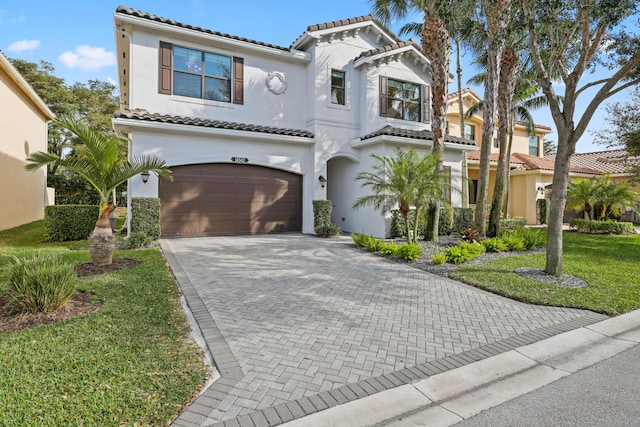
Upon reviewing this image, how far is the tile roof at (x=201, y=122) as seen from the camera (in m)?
11.3

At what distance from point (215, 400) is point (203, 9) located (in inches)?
537

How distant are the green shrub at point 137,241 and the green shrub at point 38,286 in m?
5.40

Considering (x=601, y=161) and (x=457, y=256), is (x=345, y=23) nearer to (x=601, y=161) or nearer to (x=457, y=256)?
(x=457, y=256)

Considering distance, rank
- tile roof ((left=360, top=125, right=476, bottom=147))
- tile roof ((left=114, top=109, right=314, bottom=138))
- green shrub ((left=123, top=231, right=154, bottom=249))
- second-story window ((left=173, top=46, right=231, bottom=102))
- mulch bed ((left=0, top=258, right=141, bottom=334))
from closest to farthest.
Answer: mulch bed ((left=0, top=258, right=141, bottom=334)) < green shrub ((left=123, top=231, right=154, bottom=249)) < tile roof ((left=114, top=109, right=314, bottom=138)) < second-story window ((left=173, top=46, right=231, bottom=102)) < tile roof ((left=360, top=125, right=476, bottom=147))

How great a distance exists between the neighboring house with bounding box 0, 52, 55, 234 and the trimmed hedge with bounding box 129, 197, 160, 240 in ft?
22.8

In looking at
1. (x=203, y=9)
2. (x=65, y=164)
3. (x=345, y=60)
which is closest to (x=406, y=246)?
(x=65, y=164)

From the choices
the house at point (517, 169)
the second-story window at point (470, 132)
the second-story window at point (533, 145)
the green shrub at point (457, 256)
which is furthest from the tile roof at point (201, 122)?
the second-story window at point (533, 145)

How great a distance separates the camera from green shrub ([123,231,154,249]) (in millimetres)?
10258

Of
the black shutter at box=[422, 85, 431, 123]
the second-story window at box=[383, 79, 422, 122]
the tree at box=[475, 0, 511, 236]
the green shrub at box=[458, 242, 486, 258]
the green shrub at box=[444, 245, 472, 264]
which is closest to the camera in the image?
the green shrub at box=[444, 245, 472, 264]

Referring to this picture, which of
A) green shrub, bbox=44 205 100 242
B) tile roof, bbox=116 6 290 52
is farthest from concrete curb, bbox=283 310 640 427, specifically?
tile roof, bbox=116 6 290 52

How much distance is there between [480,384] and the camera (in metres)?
3.57

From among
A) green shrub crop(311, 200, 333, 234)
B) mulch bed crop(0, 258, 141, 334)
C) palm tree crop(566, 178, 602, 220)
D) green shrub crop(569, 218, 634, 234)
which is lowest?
mulch bed crop(0, 258, 141, 334)

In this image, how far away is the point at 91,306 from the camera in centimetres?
519

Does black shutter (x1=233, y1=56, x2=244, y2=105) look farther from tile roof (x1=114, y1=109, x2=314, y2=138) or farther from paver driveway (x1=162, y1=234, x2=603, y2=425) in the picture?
paver driveway (x1=162, y1=234, x2=603, y2=425)
